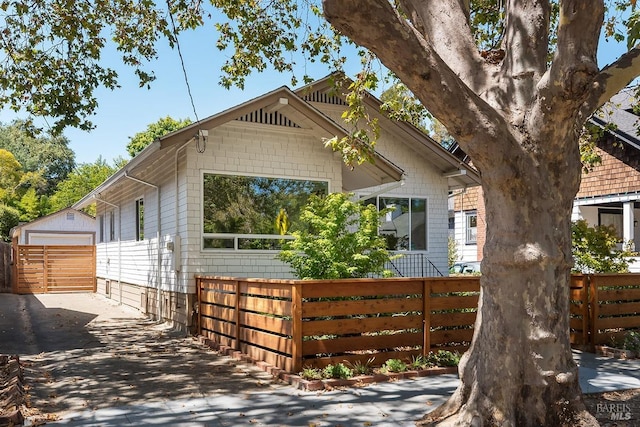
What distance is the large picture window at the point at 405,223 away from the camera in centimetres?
1633

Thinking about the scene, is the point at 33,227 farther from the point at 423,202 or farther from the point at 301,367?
the point at 301,367

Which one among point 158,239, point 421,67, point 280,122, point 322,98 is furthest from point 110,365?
point 322,98

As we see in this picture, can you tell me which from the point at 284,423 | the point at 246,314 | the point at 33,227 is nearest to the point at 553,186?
the point at 284,423

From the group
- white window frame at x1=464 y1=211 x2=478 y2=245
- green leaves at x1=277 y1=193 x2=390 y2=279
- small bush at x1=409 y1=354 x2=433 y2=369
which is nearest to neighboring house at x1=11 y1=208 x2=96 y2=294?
white window frame at x1=464 y1=211 x2=478 y2=245

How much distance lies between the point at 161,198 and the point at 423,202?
7608 millimetres

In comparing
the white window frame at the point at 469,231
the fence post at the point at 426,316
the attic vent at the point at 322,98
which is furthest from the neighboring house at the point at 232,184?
the white window frame at the point at 469,231

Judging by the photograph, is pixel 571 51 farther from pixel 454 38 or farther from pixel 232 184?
pixel 232 184

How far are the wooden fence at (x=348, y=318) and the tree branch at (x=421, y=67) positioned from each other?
3.30 meters

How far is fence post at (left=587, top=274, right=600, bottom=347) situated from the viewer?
9.47 metres

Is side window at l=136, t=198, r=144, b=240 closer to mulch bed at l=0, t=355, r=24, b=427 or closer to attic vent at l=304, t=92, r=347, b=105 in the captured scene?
attic vent at l=304, t=92, r=347, b=105

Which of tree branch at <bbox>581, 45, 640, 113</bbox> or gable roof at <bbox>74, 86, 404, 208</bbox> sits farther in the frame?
gable roof at <bbox>74, 86, 404, 208</bbox>

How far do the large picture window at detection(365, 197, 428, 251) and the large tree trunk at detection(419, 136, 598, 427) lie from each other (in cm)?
1109

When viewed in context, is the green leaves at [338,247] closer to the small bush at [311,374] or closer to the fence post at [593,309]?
the small bush at [311,374]

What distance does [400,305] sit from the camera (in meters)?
8.20
